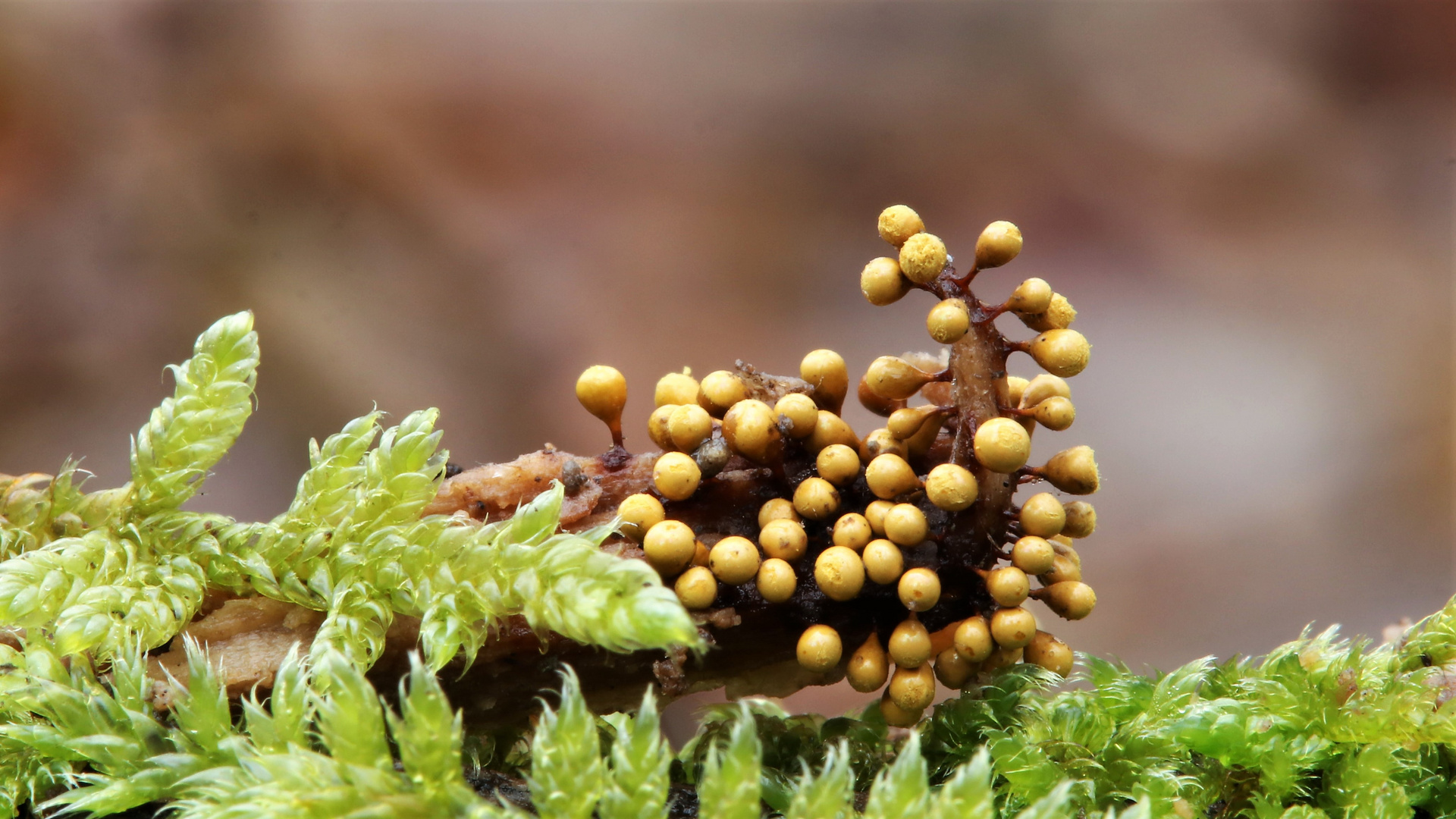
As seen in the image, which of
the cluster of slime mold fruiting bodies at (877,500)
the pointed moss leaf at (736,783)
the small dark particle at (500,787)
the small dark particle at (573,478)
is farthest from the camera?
the small dark particle at (573,478)

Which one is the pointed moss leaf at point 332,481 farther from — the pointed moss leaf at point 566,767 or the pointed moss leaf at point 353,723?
the pointed moss leaf at point 566,767

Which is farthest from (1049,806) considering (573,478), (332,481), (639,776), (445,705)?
(332,481)

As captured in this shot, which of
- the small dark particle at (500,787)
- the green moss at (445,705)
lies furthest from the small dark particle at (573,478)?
the small dark particle at (500,787)

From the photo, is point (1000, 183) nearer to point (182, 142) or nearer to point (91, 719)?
point (182, 142)

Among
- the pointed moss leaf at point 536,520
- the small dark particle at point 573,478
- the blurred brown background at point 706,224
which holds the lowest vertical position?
the pointed moss leaf at point 536,520

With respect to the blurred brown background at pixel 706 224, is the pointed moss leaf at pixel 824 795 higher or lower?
lower

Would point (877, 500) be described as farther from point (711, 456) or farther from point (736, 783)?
point (736, 783)

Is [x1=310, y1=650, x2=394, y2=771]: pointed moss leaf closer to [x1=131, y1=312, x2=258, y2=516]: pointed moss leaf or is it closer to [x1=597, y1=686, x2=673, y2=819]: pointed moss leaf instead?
[x1=597, y1=686, x2=673, y2=819]: pointed moss leaf

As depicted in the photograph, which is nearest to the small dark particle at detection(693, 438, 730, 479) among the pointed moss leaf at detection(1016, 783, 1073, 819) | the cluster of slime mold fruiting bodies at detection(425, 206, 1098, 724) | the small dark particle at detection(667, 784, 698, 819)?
the cluster of slime mold fruiting bodies at detection(425, 206, 1098, 724)
